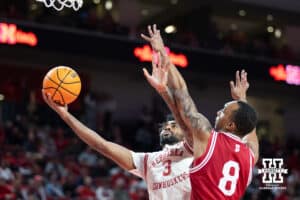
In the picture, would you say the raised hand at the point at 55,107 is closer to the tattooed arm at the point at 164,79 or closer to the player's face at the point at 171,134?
the tattooed arm at the point at 164,79

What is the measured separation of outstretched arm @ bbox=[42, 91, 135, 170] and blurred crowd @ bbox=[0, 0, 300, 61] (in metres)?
14.8

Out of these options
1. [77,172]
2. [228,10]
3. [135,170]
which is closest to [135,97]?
[228,10]

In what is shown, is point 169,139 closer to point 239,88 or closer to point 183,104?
point 239,88

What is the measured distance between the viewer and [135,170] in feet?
19.1

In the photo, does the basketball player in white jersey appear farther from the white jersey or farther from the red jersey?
the red jersey

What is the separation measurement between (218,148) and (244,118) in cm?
27

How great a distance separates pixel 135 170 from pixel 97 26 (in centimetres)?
1605

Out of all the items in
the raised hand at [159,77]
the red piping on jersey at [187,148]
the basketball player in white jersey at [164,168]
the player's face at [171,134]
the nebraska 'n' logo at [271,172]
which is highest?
the raised hand at [159,77]

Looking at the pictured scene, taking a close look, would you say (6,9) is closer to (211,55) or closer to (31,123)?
(31,123)

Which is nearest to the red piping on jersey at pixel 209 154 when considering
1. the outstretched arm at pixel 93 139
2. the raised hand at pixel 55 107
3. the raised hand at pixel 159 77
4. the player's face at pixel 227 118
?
the player's face at pixel 227 118

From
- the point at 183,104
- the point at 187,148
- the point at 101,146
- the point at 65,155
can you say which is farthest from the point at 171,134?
the point at 65,155

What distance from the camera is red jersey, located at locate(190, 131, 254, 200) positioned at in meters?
4.49

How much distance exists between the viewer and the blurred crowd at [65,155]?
45.8 feet

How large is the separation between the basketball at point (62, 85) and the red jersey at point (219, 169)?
3.81 feet
